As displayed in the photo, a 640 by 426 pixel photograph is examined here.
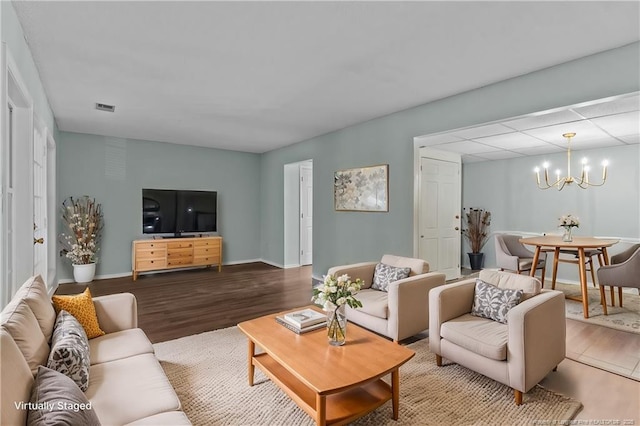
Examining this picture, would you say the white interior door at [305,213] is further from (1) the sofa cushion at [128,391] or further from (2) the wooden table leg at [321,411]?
Result: (2) the wooden table leg at [321,411]

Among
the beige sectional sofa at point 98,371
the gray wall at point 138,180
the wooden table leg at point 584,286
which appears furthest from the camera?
the gray wall at point 138,180

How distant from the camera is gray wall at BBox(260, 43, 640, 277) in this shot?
2.77 m

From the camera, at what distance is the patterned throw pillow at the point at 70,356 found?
5.10ft

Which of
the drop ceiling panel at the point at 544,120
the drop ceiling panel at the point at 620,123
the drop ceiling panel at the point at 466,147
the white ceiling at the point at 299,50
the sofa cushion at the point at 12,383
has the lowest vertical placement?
the sofa cushion at the point at 12,383

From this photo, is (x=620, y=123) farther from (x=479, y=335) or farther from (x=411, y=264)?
(x=479, y=335)

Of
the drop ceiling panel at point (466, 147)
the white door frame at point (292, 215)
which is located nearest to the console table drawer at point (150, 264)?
the white door frame at point (292, 215)

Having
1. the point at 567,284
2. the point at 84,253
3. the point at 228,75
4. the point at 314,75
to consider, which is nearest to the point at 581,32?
the point at 314,75

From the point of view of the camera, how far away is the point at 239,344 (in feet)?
10.1

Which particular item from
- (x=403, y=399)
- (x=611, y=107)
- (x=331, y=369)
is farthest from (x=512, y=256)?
(x=331, y=369)

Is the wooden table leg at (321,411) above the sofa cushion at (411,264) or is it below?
below

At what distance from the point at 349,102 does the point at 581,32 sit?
222 centimetres

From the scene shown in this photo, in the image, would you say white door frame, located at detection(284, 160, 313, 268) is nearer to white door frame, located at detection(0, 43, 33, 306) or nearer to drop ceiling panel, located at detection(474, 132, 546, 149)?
drop ceiling panel, located at detection(474, 132, 546, 149)

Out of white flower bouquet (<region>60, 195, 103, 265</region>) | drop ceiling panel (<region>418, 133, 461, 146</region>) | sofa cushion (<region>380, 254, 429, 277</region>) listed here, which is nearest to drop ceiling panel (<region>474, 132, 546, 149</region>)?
drop ceiling panel (<region>418, 133, 461, 146</region>)

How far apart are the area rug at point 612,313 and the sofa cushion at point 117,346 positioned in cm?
445
